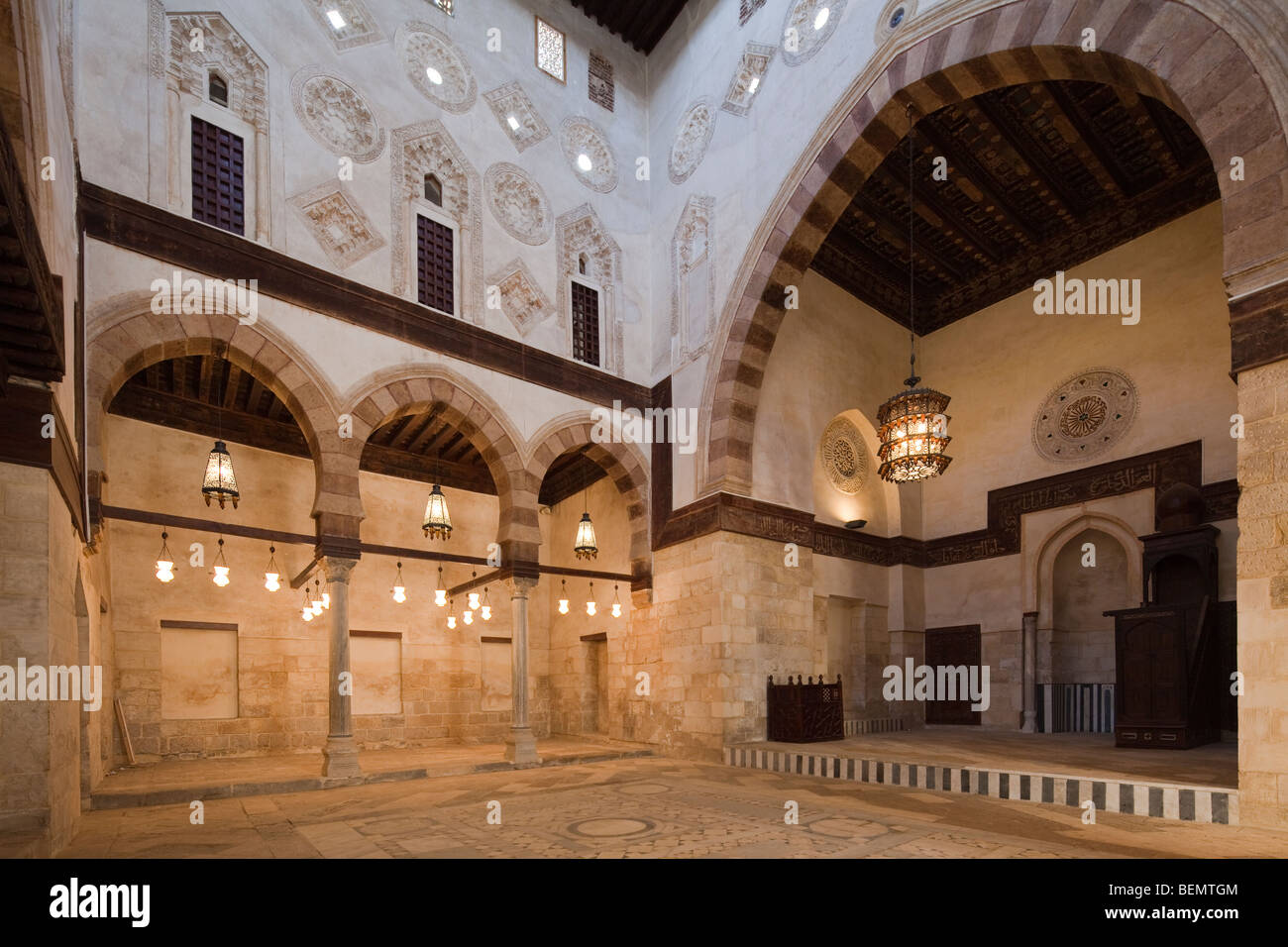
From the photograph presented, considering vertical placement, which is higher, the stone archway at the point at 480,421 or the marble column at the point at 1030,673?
the stone archway at the point at 480,421

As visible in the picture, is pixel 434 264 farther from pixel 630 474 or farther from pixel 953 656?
pixel 953 656

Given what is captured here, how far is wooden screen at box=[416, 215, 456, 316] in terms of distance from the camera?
9784mm

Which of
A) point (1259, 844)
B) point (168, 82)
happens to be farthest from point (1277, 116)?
point (168, 82)

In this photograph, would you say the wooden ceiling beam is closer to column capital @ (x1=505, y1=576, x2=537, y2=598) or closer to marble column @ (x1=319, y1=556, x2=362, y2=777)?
column capital @ (x1=505, y1=576, x2=537, y2=598)

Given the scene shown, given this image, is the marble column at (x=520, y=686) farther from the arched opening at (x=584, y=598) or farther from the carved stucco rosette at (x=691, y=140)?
the carved stucco rosette at (x=691, y=140)

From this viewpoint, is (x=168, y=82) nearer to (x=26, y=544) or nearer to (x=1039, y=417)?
(x=26, y=544)

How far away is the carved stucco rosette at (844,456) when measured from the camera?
1262 cm

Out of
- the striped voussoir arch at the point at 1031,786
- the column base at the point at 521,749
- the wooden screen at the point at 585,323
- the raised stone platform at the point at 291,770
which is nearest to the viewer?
the striped voussoir arch at the point at 1031,786

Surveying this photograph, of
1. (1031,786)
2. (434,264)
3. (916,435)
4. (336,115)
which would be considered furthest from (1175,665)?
(336,115)

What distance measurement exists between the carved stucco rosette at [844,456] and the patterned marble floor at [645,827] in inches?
238

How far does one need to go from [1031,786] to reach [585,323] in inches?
330

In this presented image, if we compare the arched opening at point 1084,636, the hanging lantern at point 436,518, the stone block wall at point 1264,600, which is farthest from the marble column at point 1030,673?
the hanging lantern at point 436,518

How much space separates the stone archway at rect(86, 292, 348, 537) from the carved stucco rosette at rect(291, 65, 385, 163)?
273 cm

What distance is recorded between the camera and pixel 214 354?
7.96m
